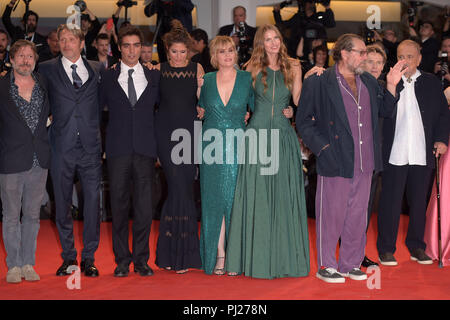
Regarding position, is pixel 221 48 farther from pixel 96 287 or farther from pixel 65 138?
pixel 96 287

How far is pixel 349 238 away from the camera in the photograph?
4477 mm

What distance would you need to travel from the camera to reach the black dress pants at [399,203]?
16.5 feet

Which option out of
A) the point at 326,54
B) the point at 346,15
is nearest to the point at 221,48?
the point at 326,54

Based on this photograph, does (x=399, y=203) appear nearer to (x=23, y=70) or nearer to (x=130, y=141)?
(x=130, y=141)

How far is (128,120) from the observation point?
4426mm

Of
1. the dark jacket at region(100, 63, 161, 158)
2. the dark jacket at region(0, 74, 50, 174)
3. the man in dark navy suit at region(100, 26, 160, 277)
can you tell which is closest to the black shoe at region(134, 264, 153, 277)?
the man in dark navy suit at region(100, 26, 160, 277)

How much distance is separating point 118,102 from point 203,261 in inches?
49.5

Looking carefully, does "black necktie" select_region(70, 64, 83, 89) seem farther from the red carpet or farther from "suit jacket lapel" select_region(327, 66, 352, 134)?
"suit jacket lapel" select_region(327, 66, 352, 134)

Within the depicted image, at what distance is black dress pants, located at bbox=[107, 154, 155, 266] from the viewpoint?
4.48m

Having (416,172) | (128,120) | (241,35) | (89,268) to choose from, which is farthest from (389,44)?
(89,268)

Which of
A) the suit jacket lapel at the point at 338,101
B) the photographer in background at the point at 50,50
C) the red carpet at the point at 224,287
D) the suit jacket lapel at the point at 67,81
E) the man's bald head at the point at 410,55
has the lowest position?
the red carpet at the point at 224,287

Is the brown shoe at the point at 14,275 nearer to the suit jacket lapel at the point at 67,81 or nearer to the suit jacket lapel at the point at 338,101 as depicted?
the suit jacket lapel at the point at 67,81

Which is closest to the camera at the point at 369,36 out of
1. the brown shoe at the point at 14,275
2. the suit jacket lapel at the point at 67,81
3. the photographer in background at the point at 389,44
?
the photographer in background at the point at 389,44

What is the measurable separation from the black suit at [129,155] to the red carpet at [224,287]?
0.85ft
